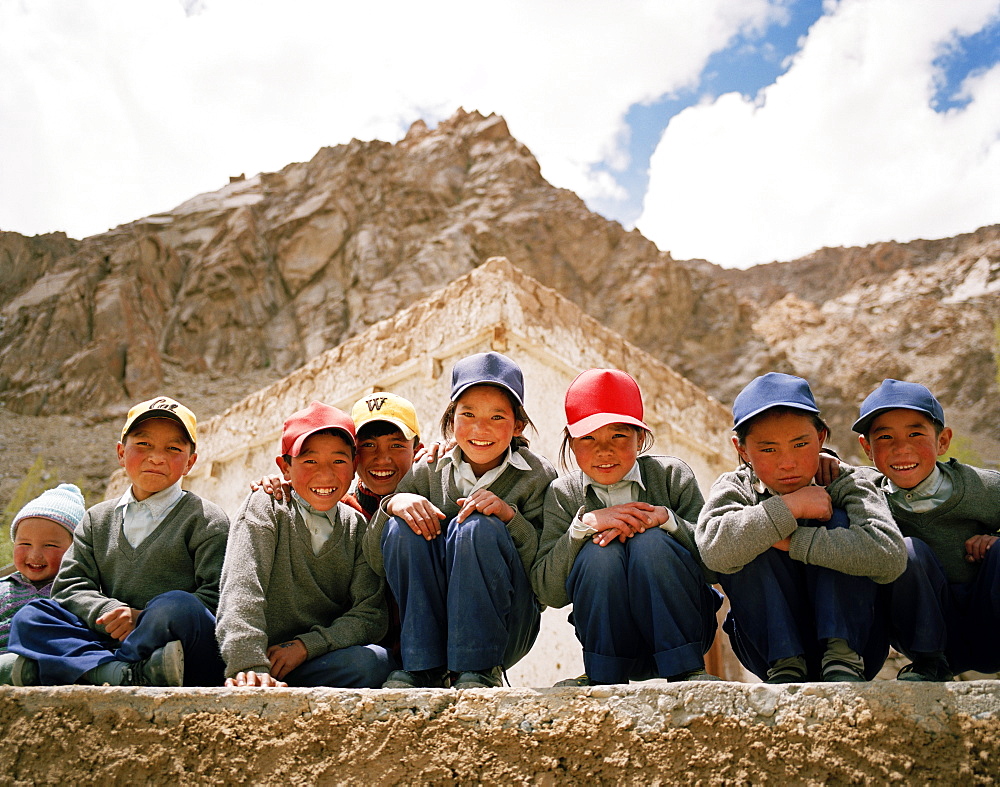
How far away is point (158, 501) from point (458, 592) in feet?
4.13

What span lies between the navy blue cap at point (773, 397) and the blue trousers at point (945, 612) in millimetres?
536

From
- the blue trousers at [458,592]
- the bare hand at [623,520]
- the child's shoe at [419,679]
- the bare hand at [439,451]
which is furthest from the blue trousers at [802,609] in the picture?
the bare hand at [439,451]

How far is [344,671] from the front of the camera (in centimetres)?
229

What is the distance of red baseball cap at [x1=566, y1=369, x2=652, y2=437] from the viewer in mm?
2426

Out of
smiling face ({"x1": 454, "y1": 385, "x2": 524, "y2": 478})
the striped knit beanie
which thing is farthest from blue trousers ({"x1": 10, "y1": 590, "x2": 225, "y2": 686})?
smiling face ({"x1": 454, "y1": 385, "x2": 524, "y2": 478})

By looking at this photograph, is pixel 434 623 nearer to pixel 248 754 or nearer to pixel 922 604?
pixel 248 754

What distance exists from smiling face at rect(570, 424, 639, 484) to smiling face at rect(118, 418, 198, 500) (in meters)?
1.54

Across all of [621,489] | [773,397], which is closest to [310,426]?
[621,489]

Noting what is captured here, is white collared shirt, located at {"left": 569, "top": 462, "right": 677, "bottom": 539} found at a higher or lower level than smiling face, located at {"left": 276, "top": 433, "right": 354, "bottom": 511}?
lower

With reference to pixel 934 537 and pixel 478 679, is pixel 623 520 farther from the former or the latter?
pixel 934 537

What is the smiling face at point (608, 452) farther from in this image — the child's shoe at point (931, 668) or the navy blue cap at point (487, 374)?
the child's shoe at point (931, 668)

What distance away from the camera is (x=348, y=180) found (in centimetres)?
3784

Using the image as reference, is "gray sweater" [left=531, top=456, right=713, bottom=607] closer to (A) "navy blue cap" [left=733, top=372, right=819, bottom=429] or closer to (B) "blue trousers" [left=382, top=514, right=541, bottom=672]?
(B) "blue trousers" [left=382, top=514, right=541, bottom=672]

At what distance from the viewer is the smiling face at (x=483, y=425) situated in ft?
8.28
